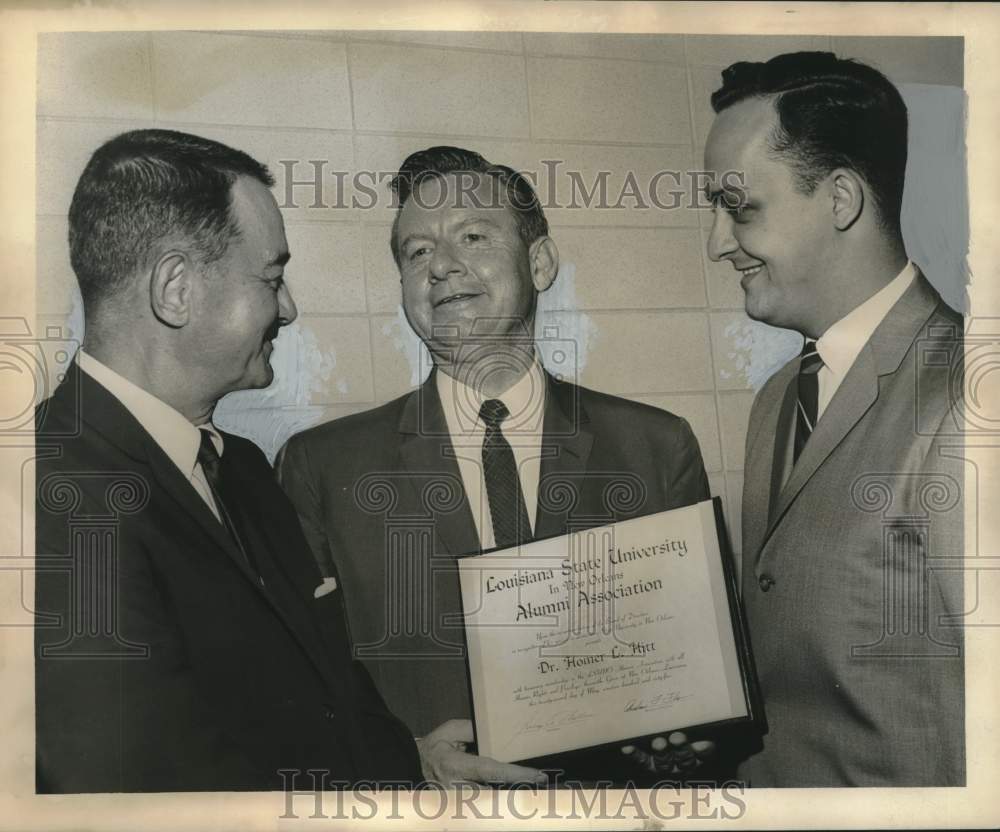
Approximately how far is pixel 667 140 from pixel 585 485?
A: 688 millimetres

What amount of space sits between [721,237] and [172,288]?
1.05m

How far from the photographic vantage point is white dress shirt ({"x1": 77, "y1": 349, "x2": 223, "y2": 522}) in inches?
85.5

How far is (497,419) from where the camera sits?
222 centimetres

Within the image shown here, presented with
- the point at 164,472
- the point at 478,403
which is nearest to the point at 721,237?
the point at 478,403

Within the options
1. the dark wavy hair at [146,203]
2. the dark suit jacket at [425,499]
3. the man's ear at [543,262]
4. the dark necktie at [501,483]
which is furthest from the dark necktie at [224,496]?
the man's ear at [543,262]

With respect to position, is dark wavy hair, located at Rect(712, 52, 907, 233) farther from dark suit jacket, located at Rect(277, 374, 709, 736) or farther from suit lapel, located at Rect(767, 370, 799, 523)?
dark suit jacket, located at Rect(277, 374, 709, 736)

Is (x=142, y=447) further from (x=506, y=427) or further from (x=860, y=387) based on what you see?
(x=860, y=387)

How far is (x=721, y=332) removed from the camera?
7.36 feet

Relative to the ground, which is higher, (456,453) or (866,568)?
(456,453)

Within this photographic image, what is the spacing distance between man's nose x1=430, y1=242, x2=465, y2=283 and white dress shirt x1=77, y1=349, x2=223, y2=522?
0.55 meters

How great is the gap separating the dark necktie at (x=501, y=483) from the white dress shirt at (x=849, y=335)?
0.60 m

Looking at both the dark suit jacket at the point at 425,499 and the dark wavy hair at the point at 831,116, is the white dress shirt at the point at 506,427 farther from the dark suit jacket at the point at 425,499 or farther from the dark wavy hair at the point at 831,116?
the dark wavy hair at the point at 831,116

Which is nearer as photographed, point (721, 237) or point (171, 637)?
point (171, 637)
